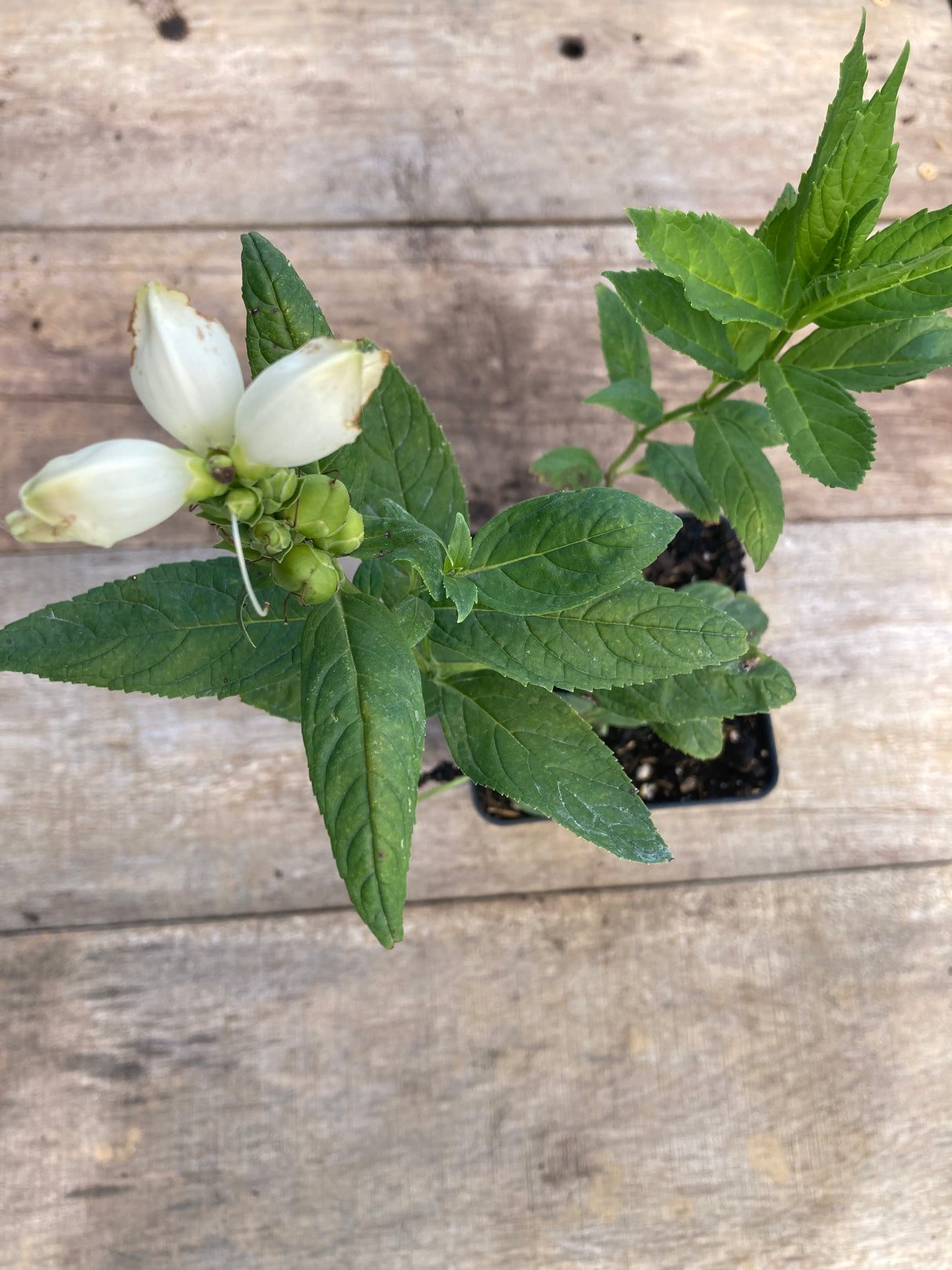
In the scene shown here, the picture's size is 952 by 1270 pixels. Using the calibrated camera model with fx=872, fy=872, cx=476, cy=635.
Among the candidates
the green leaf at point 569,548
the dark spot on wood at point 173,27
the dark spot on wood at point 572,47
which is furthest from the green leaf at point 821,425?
the dark spot on wood at point 173,27

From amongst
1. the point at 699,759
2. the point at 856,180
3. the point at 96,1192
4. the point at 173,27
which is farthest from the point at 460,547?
the point at 173,27

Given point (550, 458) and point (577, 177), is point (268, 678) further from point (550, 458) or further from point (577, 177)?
point (577, 177)

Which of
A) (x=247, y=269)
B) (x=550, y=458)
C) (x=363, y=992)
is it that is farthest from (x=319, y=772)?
(x=363, y=992)

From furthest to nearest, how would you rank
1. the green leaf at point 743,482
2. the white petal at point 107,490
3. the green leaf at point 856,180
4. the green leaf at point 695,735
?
the green leaf at point 695,735, the green leaf at point 743,482, the green leaf at point 856,180, the white petal at point 107,490

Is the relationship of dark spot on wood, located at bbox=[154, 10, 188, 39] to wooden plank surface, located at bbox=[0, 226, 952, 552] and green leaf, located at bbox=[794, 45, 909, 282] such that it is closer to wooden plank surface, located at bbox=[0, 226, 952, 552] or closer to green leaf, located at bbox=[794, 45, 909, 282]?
wooden plank surface, located at bbox=[0, 226, 952, 552]

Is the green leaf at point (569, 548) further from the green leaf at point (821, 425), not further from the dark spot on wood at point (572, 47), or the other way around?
the dark spot on wood at point (572, 47)

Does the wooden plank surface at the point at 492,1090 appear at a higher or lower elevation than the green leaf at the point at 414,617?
lower

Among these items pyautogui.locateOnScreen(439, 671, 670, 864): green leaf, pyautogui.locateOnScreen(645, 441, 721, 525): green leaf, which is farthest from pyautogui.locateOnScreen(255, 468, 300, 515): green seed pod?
pyautogui.locateOnScreen(645, 441, 721, 525): green leaf
